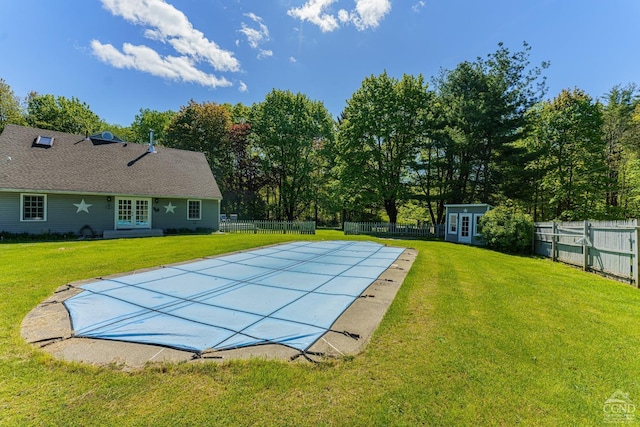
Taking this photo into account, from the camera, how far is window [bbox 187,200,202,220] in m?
17.5

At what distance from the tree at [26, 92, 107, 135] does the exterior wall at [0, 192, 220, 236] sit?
17907mm

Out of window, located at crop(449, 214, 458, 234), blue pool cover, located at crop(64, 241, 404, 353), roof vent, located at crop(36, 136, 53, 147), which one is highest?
roof vent, located at crop(36, 136, 53, 147)

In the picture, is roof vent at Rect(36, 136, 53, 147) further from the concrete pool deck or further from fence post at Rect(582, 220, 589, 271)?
fence post at Rect(582, 220, 589, 271)

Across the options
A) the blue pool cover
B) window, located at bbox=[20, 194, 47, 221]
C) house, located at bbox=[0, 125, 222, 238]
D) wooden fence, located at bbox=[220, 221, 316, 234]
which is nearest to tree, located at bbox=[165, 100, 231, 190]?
house, located at bbox=[0, 125, 222, 238]

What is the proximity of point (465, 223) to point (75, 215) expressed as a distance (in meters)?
21.6

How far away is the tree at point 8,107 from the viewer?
24.2 meters

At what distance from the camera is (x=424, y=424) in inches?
79.8

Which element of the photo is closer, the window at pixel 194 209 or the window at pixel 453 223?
the window at pixel 453 223

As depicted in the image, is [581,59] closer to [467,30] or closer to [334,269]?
[467,30]

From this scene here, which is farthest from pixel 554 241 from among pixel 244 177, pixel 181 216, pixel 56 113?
pixel 56 113

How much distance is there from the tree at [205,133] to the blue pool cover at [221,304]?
2673 centimetres

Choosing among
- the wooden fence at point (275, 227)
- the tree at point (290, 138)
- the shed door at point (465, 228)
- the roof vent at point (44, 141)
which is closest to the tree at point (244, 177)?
the tree at point (290, 138)

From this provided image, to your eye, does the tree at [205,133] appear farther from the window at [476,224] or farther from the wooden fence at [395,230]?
the window at [476,224]

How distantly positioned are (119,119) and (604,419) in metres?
50.3
